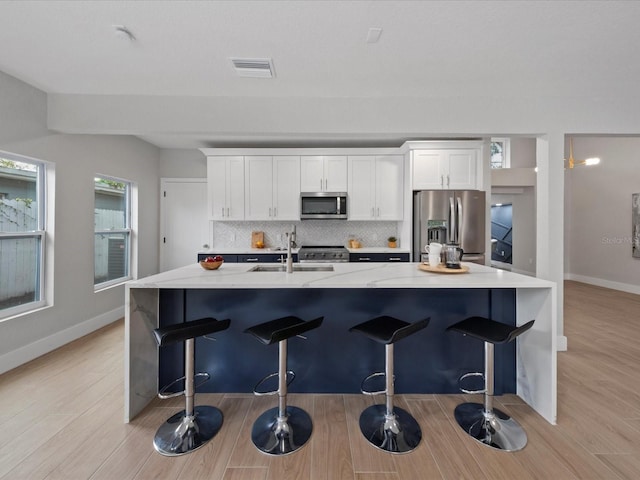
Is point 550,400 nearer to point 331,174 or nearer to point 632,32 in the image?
point 632,32

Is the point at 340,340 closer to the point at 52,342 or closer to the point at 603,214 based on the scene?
the point at 52,342

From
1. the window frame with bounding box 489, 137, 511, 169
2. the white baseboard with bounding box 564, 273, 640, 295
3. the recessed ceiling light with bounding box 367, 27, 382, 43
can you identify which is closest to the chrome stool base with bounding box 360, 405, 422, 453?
the recessed ceiling light with bounding box 367, 27, 382, 43

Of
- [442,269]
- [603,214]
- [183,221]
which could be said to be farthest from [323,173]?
[603,214]

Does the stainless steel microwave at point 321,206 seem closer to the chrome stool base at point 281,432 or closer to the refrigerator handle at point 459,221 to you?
the refrigerator handle at point 459,221

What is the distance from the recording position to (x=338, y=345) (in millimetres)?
2266

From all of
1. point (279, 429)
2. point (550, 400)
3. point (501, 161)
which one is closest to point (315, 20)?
point (279, 429)

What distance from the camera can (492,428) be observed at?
6.05ft

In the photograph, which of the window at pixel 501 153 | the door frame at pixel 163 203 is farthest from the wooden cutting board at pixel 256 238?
the window at pixel 501 153

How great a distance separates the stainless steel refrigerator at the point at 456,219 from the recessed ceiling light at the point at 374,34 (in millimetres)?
2419

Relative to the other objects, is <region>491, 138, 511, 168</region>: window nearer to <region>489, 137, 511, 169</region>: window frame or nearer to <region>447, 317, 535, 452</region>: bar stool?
<region>489, 137, 511, 169</region>: window frame

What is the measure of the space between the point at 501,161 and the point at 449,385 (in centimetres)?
673

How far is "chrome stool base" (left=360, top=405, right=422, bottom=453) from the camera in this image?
5.66 ft

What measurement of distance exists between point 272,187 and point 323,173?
809 mm

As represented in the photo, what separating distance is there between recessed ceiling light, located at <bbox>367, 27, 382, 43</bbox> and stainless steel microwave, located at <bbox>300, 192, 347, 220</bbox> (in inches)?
→ 100
